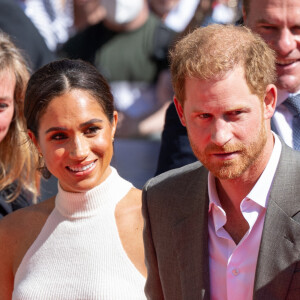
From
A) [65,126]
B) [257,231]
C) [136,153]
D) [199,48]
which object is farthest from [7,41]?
[257,231]

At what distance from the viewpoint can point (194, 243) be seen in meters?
2.64

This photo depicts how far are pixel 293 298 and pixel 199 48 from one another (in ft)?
2.69

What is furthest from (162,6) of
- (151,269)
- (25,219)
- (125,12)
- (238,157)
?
(238,157)

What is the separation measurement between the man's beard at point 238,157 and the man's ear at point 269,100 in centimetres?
8

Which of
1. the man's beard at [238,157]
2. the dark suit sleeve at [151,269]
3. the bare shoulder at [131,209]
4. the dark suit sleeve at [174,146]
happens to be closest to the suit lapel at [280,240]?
the man's beard at [238,157]

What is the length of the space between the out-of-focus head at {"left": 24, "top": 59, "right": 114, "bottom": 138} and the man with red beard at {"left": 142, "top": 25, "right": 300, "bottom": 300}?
0.80 metres

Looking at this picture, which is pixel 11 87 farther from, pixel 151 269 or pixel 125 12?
pixel 125 12

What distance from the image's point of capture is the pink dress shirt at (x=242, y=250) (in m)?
2.49

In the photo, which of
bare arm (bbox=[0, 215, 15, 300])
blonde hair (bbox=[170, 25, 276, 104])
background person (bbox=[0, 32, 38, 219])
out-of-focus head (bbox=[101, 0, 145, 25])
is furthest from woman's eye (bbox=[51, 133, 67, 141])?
out-of-focus head (bbox=[101, 0, 145, 25])

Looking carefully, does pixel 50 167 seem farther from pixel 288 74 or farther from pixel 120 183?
pixel 288 74

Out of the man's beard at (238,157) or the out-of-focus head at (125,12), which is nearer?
the man's beard at (238,157)

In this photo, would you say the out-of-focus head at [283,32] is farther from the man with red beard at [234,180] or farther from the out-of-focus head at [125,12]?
the out-of-focus head at [125,12]

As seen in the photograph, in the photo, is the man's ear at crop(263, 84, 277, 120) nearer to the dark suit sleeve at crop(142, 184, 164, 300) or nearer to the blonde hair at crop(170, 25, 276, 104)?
the blonde hair at crop(170, 25, 276, 104)

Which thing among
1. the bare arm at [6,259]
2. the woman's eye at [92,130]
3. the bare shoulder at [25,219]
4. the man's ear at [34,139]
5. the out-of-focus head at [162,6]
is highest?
the woman's eye at [92,130]
